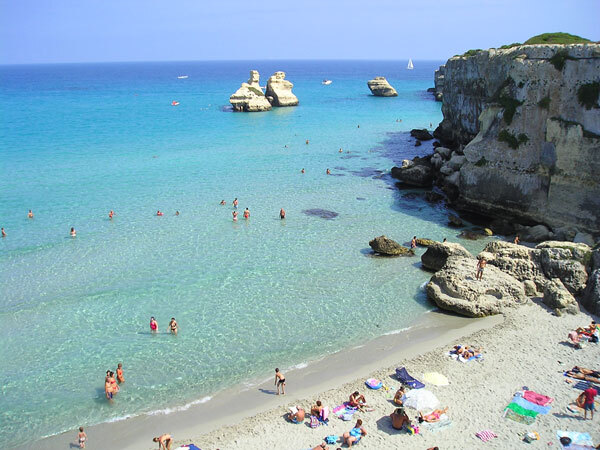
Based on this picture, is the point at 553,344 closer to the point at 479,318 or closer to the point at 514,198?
the point at 479,318

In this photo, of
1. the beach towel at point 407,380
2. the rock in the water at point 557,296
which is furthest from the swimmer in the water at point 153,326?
the rock in the water at point 557,296

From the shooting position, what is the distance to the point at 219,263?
1075 inches

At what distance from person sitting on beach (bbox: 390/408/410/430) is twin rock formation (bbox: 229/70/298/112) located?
3029 inches

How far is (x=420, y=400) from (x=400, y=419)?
49.9 inches

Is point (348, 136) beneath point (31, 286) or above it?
above

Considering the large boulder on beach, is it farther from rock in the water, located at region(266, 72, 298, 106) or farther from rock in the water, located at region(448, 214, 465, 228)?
rock in the water, located at region(266, 72, 298, 106)

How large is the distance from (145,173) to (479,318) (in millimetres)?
33952

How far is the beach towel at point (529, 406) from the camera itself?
15.7 meters

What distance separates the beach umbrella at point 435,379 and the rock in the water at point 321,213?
1760 centimetres

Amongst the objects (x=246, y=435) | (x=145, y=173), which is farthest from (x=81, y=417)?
(x=145, y=173)

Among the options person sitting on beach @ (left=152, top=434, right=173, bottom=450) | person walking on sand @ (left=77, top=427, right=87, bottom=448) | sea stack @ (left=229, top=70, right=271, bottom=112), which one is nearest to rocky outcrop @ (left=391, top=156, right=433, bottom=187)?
person sitting on beach @ (left=152, top=434, right=173, bottom=450)

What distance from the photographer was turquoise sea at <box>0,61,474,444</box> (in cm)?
1822

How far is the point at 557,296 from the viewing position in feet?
73.0

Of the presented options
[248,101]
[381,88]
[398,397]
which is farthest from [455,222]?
[381,88]
